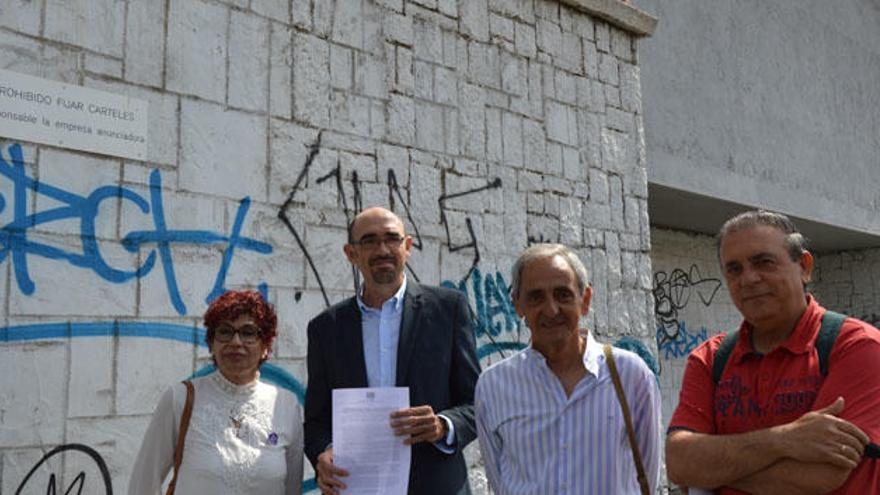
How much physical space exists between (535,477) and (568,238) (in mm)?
3831

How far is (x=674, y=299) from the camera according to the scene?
426 inches

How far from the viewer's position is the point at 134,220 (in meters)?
4.07

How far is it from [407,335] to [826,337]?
146cm

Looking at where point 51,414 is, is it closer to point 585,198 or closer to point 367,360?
point 367,360

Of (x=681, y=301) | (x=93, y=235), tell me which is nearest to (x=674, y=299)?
(x=681, y=301)

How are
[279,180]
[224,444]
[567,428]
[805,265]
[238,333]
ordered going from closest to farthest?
1. [805,265]
2. [567,428]
3. [224,444]
4. [238,333]
5. [279,180]

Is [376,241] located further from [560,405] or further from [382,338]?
[560,405]

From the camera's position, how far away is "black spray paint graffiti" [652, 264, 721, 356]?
10.6 meters

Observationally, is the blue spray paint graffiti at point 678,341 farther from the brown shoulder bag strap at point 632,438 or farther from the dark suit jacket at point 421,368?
the brown shoulder bag strap at point 632,438

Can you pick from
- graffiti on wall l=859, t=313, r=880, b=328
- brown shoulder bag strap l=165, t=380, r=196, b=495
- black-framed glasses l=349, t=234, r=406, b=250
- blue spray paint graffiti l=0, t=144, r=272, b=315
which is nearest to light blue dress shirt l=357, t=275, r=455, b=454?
black-framed glasses l=349, t=234, r=406, b=250

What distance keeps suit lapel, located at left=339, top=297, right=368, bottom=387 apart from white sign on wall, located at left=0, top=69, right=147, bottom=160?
1647 mm

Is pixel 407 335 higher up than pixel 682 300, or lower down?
lower down

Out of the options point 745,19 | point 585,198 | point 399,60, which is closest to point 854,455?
point 399,60

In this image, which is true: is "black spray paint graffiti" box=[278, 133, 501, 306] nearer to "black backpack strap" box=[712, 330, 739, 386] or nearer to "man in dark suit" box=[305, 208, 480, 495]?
"man in dark suit" box=[305, 208, 480, 495]
